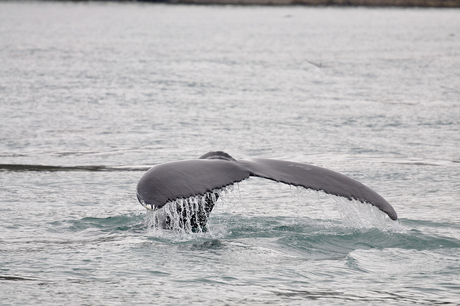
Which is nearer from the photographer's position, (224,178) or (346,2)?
(224,178)

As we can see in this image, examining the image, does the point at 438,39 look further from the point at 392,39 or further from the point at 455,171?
the point at 455,171

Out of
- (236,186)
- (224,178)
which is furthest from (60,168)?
(224,178)

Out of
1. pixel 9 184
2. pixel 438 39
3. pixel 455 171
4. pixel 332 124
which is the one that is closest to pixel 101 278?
pixel 9 184

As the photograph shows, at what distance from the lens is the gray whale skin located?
4453 mm

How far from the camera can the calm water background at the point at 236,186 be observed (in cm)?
498

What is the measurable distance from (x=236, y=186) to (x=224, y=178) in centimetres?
341

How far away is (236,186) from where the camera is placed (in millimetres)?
8195

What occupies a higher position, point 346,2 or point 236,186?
point 346,2

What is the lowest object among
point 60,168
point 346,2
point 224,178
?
A: point 60,168

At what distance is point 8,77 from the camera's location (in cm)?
1762

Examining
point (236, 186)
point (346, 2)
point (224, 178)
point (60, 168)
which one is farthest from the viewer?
point (346, 2)

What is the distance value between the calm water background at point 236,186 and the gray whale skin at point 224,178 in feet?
1.99

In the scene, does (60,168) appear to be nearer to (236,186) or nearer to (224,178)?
(236,186)

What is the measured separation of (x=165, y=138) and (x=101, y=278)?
603cm
